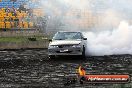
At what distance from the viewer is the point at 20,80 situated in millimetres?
12375

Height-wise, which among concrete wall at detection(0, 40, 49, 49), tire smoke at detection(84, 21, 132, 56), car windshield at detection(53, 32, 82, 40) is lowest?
concrete wall at detection(0, 40, 49, 49)

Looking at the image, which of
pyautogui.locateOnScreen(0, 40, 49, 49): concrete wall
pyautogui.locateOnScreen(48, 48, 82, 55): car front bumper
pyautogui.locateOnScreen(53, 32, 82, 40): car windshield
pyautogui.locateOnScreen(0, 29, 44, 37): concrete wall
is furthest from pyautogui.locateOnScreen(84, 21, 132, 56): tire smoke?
pyautogui.locateOnScreen(0, 29, 44, 37): concrete wall

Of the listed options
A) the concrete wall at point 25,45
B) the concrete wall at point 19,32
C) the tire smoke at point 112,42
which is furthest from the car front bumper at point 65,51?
the concrete wall at point 19,32

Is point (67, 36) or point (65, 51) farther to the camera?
point (67, 36)

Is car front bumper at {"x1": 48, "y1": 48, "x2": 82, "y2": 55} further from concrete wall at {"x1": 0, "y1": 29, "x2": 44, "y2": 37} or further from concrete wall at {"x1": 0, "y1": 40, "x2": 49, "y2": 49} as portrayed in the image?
concrete wall at {"x1": 0, "y1": 29, "x2": 44, "y2": 37}

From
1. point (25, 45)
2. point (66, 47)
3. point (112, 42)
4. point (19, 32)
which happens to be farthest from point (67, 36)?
point (19, 32)

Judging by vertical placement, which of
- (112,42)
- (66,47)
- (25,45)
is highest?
(66,47)

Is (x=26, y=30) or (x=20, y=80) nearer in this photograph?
(x=20, y=80)

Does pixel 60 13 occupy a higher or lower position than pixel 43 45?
higher

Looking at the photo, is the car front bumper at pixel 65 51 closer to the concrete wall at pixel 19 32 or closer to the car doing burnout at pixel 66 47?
the car doing burnout at pixel 66 47

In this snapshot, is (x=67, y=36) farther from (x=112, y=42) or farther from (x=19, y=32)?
(x=19, y=32)

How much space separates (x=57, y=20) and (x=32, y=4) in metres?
4.65

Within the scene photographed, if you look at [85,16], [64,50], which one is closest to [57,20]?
[85,16]

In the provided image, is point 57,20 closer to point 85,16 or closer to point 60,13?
point 85,16
